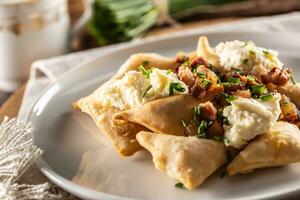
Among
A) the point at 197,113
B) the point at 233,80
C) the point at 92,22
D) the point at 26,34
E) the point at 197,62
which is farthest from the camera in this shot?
the point at 92,22

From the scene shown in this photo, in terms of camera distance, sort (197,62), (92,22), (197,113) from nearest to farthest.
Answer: (197,113)
(197,62)
(92,22)

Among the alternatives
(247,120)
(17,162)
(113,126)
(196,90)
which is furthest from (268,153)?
(17,162)

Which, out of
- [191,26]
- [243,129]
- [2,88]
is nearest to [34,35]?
[2,88]

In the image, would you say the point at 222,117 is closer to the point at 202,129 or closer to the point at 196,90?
the point at 202,129

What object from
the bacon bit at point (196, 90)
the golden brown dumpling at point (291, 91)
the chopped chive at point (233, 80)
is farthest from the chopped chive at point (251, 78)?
the bacon bit at point (196, 90)

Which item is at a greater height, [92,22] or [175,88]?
[175,88]

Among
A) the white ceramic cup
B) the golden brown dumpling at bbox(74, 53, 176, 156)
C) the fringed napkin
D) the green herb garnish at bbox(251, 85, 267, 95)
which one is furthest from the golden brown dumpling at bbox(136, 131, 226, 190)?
the white ceramic cup

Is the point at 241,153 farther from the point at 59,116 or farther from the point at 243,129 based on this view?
the point at 59,116

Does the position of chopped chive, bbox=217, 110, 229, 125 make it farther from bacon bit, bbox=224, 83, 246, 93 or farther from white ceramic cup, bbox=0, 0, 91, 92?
white ceramic cup, bbox=0, 0, 91, 92
